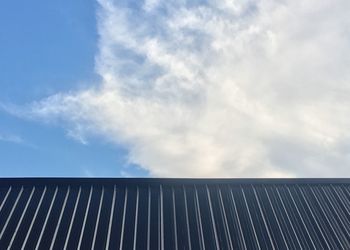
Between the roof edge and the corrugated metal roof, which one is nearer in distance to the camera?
the corrugated metal roof

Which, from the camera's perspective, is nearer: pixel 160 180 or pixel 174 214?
pixel 174 214

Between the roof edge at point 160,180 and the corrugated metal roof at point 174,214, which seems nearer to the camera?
the corrugated metal roof at point 174,214

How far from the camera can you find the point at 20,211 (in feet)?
42.4

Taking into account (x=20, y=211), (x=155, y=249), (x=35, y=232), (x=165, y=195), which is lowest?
(x=155, y=249)

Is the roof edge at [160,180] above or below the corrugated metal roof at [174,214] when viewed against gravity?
above

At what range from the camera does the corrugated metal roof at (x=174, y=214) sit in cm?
1189

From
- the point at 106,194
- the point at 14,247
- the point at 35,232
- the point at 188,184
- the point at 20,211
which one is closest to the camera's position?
the point at 14,247

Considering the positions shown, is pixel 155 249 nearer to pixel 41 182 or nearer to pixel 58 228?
pixel 58 228

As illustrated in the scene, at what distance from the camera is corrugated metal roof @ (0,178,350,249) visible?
1189 centimetres

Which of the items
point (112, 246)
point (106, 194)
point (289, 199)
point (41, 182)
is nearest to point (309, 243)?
point (289, 199)

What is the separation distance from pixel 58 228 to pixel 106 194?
8.72ft

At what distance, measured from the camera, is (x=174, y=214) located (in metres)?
13.4

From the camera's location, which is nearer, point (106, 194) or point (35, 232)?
point (35, 232)

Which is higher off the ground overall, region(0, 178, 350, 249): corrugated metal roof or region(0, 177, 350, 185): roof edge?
region(0, 177, 350, 185): roof edge
